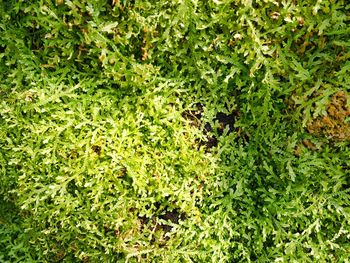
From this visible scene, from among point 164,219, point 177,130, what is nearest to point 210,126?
point 177,130

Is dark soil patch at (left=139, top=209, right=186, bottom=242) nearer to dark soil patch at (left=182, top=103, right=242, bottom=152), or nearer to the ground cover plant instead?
the ground cover plant

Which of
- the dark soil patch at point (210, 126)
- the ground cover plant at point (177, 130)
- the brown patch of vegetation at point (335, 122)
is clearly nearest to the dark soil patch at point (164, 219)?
the ground cover plant at point (177, 130)

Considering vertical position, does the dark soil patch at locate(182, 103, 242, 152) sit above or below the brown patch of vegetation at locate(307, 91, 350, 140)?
below

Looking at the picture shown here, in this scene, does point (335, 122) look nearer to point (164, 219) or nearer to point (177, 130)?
point (177, 130)

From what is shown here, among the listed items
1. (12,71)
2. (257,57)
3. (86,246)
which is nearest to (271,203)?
(257,57)

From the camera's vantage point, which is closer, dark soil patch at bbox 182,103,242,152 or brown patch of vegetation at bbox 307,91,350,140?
brown patch of vegetation at bbox 307,91,350,140

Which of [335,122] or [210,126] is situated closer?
[335,122]

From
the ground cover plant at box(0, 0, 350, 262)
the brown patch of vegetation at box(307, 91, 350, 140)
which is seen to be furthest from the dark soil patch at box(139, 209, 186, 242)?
the brown patch of vegetation at box(307, 91, 350, 140)

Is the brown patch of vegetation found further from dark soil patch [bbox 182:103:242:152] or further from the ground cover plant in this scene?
dark soil patch [bbox 182:103:242:152]
